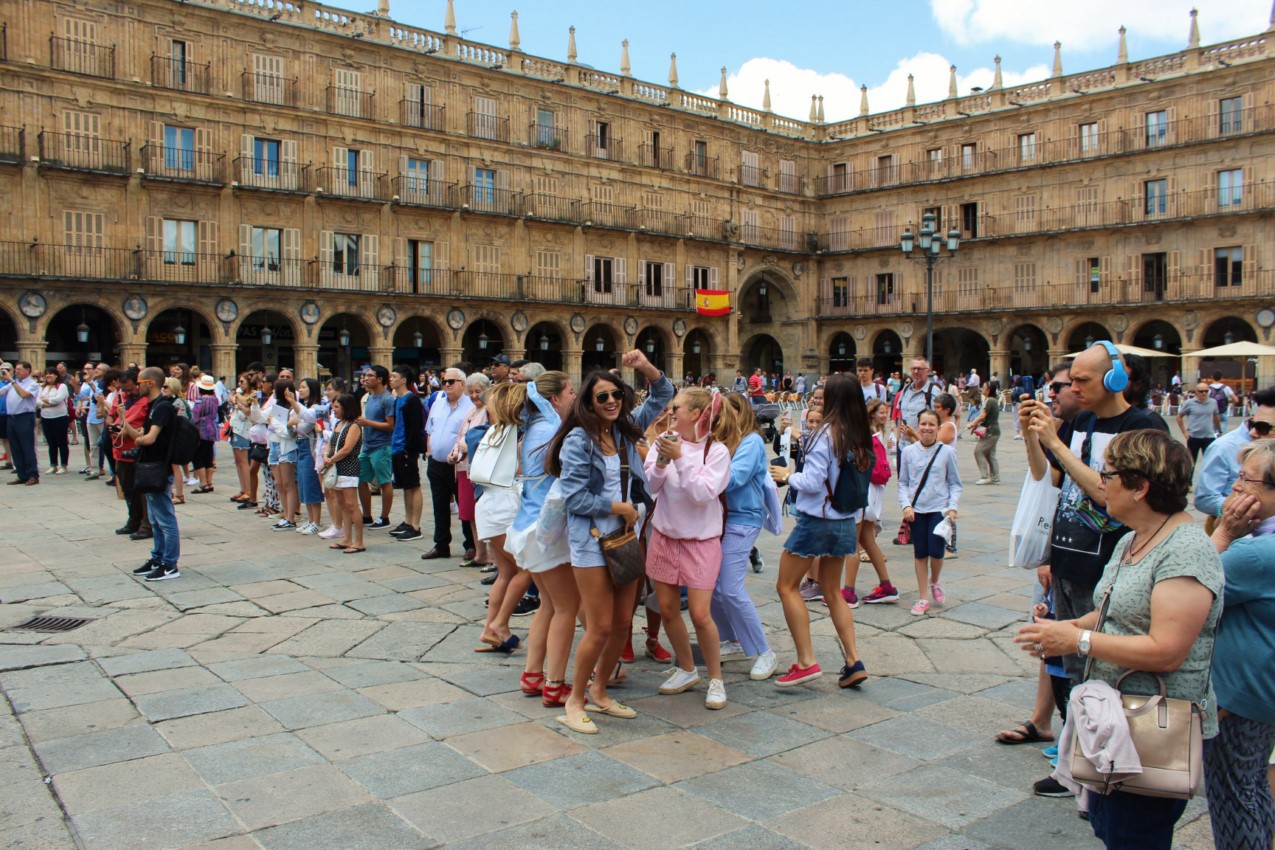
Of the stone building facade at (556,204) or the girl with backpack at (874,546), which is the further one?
the stone building facade at (556,204)

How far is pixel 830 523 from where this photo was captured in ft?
16.5

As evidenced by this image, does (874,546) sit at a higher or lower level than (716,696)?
higher

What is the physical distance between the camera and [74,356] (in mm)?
27453

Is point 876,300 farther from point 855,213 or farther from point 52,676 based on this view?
point 52,676

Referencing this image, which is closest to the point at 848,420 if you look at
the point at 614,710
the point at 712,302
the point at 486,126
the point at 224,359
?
the point at 614,710

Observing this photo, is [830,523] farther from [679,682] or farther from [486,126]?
[486,126]

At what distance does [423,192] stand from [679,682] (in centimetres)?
2847

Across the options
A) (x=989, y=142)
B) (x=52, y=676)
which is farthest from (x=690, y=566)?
(x=989, y=142)

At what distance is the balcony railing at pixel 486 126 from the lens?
31828 millimetres

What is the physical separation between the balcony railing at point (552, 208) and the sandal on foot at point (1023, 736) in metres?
30.3

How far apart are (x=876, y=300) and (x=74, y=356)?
29.0m

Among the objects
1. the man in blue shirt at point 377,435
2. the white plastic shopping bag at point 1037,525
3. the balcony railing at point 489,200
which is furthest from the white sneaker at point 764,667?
the balcony railing at point 489,200

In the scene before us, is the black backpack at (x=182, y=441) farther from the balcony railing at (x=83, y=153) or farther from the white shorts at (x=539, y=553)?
the balcony railing at (x=83, y=153)

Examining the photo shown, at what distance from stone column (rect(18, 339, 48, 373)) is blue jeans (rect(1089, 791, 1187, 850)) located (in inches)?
1077
